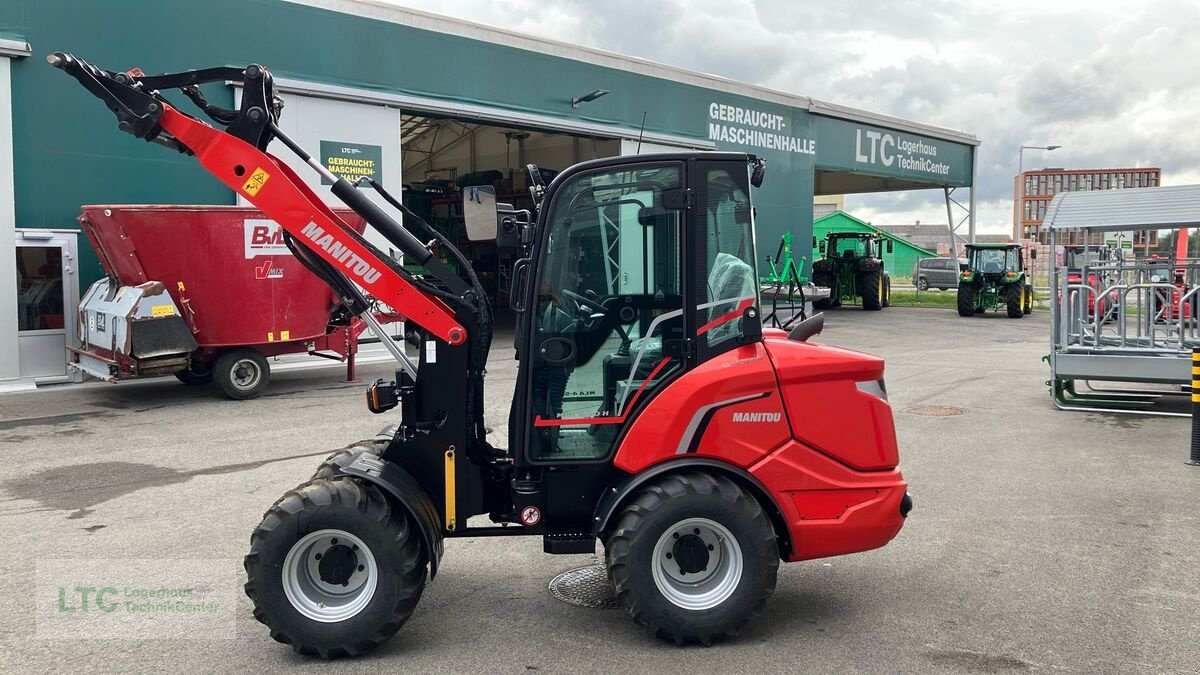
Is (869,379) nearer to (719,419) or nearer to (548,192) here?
(719,419)

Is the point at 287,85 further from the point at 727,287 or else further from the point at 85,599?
the point at 727,287

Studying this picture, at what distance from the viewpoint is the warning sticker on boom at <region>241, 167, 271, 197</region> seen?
14.3 ft

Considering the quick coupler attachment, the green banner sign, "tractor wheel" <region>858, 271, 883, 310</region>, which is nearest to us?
the quick coupler attachment

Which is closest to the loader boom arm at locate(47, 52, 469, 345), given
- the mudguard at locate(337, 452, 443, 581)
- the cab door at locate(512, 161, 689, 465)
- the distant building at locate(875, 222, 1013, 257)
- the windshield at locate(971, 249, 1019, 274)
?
the cab door at locate(512, 161, 689, 465)

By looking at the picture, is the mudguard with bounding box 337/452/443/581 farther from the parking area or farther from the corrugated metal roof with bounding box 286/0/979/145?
the corrugated metal roof with bounding box 286/0/979/145

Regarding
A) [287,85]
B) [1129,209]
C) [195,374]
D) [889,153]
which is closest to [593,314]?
[1129,209]

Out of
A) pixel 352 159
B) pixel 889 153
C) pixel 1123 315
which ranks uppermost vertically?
pixel 889 153

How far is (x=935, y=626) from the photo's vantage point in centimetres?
462

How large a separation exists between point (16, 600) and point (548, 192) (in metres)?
3.66

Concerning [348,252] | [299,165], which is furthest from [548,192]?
[299,165]

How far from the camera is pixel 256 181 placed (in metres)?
4.37

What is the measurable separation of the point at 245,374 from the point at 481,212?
31.1ft

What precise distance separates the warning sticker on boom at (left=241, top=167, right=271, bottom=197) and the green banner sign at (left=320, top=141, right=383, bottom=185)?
12024mm

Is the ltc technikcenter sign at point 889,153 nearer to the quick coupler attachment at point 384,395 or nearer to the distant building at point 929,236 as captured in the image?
the quick coupler attachment at point 384,395
